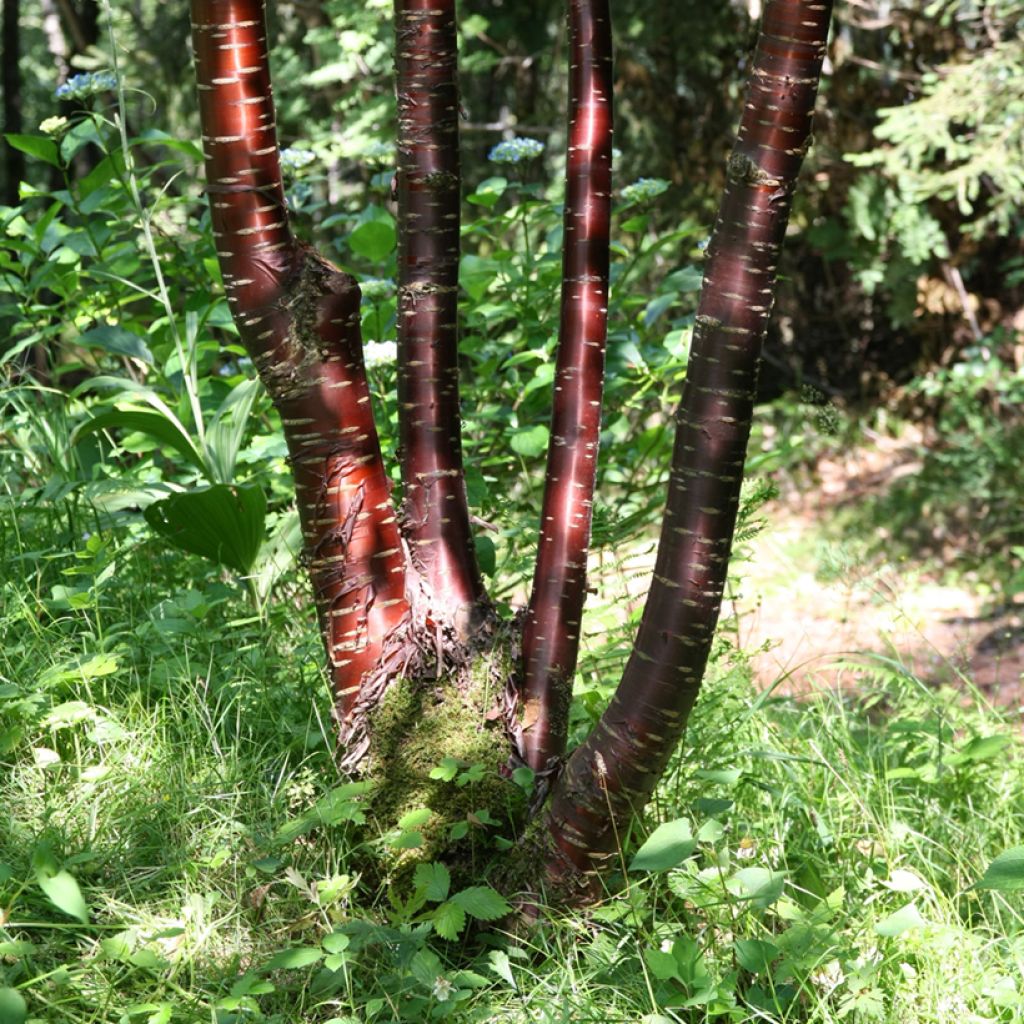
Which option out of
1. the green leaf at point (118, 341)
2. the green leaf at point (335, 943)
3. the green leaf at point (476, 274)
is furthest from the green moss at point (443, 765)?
the green leaf at point (476, 274)

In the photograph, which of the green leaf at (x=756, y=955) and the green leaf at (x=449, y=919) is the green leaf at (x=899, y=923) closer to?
the green leaf at (x=756, y=955)

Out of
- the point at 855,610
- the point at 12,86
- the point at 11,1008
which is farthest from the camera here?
the point at 12,86

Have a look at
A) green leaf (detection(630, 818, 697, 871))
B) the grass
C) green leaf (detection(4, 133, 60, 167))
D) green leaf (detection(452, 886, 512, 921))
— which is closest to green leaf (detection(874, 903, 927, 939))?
the grass

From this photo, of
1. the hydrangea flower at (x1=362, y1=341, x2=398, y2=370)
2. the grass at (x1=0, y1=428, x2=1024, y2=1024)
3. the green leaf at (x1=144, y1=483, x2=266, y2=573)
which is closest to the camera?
the grass at (x1=0, y1=428, x2=1024, y2=1024)

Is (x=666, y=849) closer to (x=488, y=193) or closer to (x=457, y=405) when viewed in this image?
(x=457, y=405)

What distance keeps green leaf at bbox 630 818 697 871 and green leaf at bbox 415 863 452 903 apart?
0.31 meters

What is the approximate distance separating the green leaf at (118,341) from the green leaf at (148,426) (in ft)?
1.04

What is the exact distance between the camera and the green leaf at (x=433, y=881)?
1.75 metres

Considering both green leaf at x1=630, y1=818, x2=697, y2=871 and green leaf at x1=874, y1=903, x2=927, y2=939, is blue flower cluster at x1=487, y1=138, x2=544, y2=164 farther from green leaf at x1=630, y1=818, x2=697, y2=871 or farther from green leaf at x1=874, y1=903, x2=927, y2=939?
green leaf at x1=874, y1=903, x2=927, y2=939

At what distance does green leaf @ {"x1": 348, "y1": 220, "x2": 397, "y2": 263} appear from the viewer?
291 cm

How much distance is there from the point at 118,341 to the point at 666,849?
1.95 m

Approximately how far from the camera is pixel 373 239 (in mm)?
2941

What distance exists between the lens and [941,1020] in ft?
5.43

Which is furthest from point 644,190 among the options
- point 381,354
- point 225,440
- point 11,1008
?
point 11,1008
